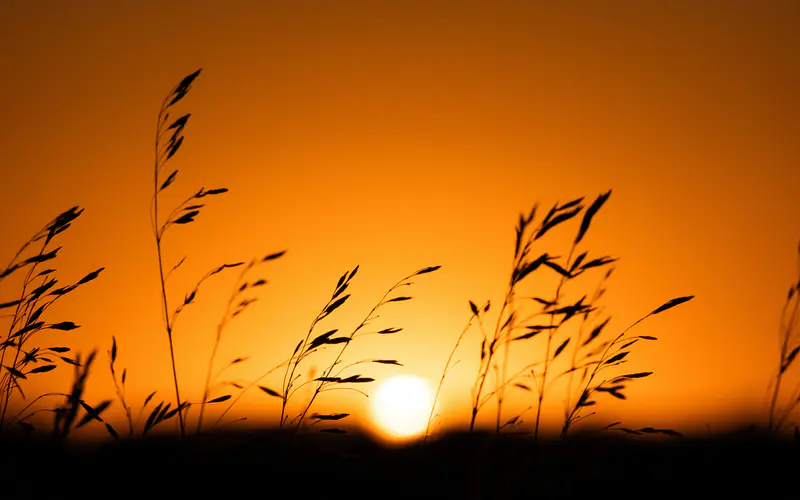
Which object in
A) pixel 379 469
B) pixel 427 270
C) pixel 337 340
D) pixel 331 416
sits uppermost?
pixel 427 270

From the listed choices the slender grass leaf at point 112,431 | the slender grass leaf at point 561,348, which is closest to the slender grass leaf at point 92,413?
the slender grass leaf at point 112,431

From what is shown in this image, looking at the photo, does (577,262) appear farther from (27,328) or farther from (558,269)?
(27,328)

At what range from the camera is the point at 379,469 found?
2584 millimetres

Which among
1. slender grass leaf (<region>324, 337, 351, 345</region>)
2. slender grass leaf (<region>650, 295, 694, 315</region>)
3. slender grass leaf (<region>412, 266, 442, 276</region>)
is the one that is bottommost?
slender grass leaf (<region>324, 337, 351, 345</region>)

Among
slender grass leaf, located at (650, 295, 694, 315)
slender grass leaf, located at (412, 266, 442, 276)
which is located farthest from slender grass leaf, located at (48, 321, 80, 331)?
slender grass leaf, located at (650, 295, 694, 315)

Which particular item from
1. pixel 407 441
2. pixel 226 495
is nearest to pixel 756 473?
pixel 407 441

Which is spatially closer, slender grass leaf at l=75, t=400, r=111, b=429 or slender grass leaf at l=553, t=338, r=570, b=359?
slender grass leaf at l=75, t=400, r=111, b=429

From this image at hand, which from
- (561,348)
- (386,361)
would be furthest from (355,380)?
(561,348)

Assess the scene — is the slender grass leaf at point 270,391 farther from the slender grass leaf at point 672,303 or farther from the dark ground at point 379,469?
the slender grass leaf at point 672,303

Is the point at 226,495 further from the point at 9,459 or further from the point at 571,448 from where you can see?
the point at 571,448

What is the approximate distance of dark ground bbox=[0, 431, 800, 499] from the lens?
92.5 inches

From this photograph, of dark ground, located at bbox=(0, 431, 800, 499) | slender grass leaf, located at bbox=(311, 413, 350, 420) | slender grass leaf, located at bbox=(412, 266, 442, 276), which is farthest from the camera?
slender grass leaf, located at bbox=(412, 266, 442, 276)

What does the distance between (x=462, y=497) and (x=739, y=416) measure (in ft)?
5.01

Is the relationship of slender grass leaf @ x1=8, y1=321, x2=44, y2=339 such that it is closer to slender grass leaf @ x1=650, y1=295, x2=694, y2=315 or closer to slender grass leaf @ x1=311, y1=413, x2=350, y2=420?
slender grass leaf @ x1=311, y1=413, x2=350, y2=420
